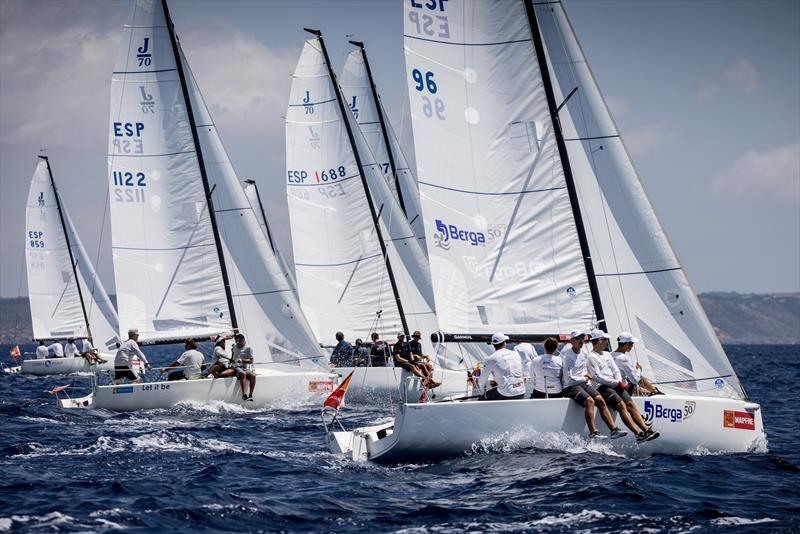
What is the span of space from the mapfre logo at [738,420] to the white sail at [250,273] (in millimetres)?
11056

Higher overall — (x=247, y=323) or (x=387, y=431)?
(x=247, y=323)

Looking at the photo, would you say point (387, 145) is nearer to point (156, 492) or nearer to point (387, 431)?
point (387, 431)

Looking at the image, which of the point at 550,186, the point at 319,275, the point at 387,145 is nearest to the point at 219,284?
the point at 319,275

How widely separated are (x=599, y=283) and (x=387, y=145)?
14536 mm

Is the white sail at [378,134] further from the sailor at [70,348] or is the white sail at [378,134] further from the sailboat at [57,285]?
the sailor at [70,348]

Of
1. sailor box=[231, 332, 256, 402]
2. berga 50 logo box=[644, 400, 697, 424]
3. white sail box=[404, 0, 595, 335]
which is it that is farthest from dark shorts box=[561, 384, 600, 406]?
sailor box=[231, 332, 256, 402]

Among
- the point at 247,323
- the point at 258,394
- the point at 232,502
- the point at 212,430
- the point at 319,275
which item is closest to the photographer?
the point at 232,502

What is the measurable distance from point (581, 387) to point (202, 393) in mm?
9697

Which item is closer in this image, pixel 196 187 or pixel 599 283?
pixel 599 283

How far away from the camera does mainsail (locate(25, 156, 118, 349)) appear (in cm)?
4216

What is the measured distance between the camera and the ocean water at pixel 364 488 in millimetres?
9219

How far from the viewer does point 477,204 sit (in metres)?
14.6

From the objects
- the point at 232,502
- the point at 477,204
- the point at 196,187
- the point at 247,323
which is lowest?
the point at 232,502

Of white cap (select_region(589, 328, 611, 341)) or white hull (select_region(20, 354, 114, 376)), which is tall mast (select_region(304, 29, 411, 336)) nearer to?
white cap (select_region(589, 328, 611, 341))
